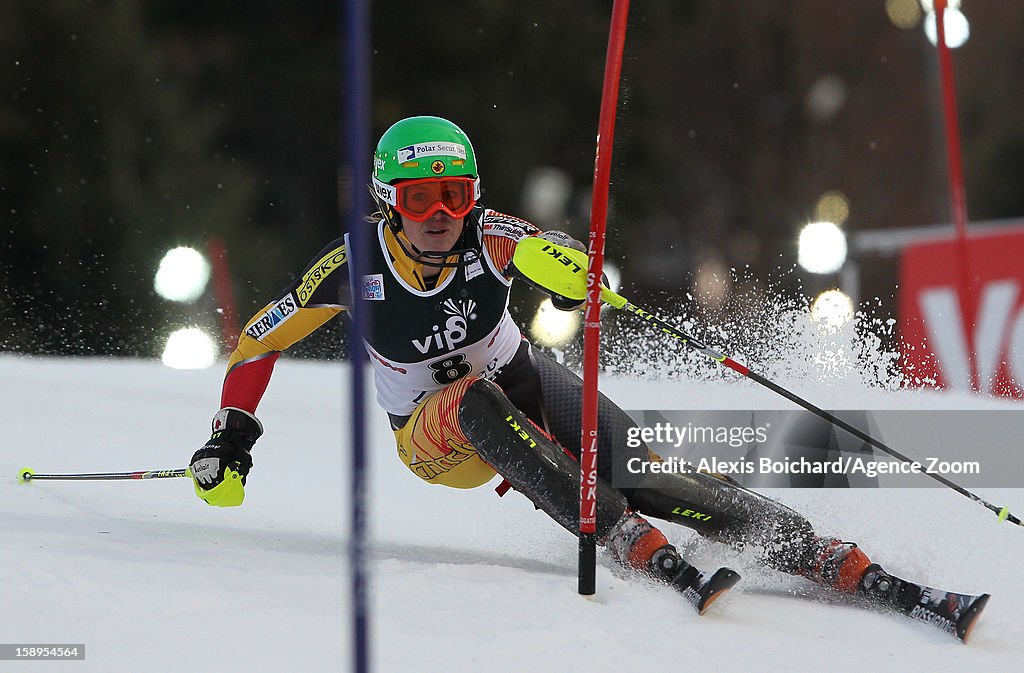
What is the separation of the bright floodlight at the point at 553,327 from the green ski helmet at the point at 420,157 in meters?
6.99

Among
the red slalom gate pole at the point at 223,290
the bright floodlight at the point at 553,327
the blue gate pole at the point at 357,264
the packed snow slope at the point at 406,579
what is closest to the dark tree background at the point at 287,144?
the red slalom gate pole at the point at 223,290

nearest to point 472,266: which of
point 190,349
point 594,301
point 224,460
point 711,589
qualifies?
point 594,301

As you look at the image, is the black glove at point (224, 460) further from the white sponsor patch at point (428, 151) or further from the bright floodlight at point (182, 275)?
the bright floodlight at point (182, 275)

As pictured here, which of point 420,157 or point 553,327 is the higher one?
point 420,157

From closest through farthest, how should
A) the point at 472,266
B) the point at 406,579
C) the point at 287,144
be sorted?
1. the point at 406,579
2. the point at 472,266
3. the point at 287,144

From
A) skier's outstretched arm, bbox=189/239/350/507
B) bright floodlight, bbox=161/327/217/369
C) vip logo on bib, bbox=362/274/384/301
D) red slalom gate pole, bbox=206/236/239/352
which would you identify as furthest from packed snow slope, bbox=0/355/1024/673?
red slalom gate pole, bbox=206/236/239/352

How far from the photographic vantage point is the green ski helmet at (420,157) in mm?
2916

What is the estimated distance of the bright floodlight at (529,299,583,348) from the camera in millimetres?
10156

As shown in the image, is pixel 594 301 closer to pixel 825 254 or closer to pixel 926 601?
pixel 926 601

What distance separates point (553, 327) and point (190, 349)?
3.44 m

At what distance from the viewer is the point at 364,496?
56.0 inches

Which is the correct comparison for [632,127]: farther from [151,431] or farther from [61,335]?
[151,431]

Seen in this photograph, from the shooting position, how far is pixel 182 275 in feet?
39.1

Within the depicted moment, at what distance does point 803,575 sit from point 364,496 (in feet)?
5.58
